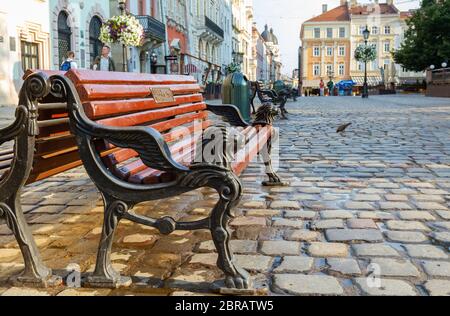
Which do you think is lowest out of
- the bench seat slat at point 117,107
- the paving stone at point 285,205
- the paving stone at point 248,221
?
the paving stone at point 248,221

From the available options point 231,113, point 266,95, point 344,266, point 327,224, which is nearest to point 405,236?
point 327,224

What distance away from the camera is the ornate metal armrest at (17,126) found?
8.15 ft

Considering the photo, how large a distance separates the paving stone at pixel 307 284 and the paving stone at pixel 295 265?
8cm

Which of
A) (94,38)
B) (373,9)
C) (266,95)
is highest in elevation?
(373,9)

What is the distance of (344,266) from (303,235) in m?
0.61

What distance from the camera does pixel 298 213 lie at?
393 cm

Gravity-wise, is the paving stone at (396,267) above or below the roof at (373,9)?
below

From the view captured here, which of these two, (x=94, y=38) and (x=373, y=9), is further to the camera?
(x=373, y=9)

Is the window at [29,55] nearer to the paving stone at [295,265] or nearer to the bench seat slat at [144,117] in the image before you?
the bench seat slat at [144,117]

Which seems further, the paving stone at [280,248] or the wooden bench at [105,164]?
the paving stone at [280,248]

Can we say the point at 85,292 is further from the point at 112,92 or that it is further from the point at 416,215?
the point at 416,215

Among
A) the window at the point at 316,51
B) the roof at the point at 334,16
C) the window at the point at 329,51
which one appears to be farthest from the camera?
the window at the point at 316,51

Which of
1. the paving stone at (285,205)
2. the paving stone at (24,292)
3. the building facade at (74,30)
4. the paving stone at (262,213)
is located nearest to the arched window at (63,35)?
the building facade at (74,30)

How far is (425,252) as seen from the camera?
2990 millimetres
